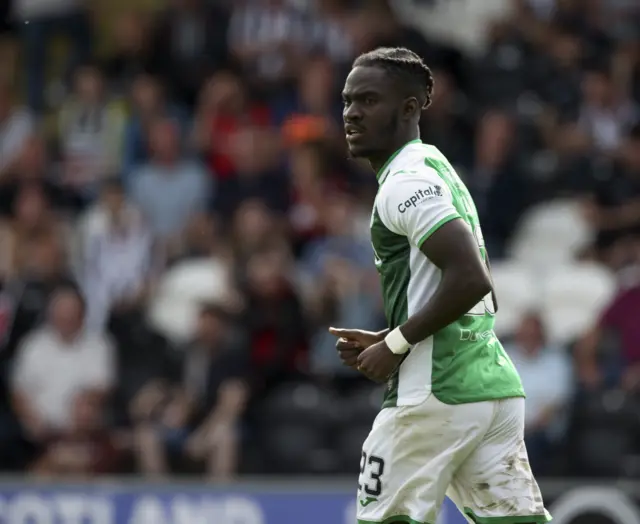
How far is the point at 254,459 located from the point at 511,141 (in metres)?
3.65

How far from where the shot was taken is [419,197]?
4473mm

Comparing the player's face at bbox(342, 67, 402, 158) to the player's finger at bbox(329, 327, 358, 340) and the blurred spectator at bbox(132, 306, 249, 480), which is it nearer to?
the player's finger at bbox(329, 327, 358, 340)

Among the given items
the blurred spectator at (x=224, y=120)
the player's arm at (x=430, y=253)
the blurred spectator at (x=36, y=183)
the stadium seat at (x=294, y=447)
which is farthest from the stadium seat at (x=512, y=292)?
the player's arm at (x=430, y=253)

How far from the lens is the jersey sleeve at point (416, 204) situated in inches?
175

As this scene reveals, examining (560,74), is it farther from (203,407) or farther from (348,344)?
(348,344)

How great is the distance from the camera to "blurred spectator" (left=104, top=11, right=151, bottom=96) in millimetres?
13070

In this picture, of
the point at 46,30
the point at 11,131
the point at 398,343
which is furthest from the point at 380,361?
the point at 46,30

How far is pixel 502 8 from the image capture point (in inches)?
536

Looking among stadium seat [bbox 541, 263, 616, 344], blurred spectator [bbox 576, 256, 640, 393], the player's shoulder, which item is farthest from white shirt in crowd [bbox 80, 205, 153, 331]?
the player's shoulder

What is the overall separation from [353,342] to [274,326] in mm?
5508

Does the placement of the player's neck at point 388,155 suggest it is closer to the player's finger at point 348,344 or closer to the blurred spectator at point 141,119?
the player's finger at point 348,344

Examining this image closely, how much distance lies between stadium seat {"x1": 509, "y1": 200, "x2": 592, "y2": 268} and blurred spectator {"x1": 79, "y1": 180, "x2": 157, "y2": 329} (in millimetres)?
3134

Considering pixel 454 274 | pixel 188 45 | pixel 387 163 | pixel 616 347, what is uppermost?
pixel 188 45

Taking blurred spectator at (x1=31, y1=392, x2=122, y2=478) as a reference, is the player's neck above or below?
above
